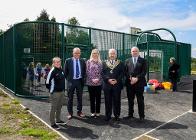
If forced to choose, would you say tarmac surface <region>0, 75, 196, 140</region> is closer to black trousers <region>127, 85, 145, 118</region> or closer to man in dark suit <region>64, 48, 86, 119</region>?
black trousers <region>127, 85, 145, 118</region>

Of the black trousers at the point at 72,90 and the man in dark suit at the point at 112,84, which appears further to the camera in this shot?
the black trousers at the point at 72,90

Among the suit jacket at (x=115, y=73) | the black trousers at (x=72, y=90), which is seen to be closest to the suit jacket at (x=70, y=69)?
the black trousers at (x=72, y=90)

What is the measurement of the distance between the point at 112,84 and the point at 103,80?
0.30 metres

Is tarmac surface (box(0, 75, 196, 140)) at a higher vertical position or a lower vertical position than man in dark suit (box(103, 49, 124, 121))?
lower

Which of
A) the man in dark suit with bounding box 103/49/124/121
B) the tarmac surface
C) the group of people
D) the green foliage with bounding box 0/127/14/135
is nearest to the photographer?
the tarmac surface

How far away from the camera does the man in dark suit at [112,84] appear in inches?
343

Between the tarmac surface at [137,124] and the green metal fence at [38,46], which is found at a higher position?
the green metal fence at [38,46]

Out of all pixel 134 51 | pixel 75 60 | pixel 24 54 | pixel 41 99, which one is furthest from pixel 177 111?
pixel 24 54

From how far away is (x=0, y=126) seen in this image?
816 cm

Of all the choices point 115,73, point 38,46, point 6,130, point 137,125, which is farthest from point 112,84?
point 38,46

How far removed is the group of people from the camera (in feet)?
26.8

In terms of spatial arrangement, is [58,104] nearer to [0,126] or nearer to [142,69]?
[0,126]

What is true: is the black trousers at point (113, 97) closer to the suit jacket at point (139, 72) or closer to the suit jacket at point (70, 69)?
the suit jacket at point (139, 72)

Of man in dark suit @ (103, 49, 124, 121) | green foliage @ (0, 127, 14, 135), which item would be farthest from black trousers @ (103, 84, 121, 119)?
green foliage @ (0, 127, 14, 135)
